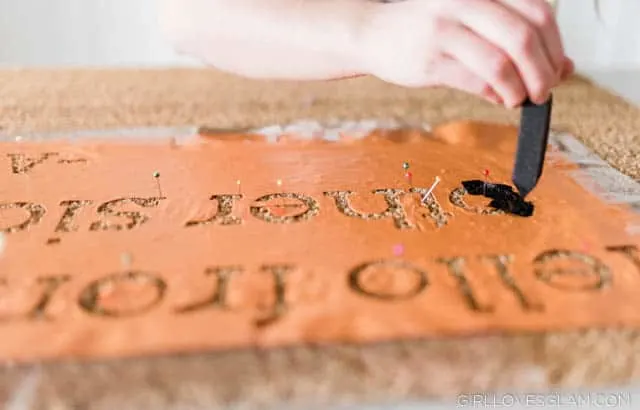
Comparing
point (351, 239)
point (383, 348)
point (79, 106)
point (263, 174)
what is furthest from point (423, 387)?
point (79, 106)

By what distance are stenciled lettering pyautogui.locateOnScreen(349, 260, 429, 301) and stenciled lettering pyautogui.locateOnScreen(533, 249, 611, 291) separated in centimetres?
8

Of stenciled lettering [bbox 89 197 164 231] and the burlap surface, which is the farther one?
stenciled lettering [bbox 89 197 164 231]

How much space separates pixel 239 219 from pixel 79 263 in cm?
12

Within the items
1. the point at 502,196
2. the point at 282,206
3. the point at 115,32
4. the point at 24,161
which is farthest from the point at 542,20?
the point at 115,32

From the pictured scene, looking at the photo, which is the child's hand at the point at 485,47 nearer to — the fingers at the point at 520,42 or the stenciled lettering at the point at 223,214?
the fingers at the point at 520,42

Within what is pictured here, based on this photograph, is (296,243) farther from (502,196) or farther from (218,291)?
(502,196)

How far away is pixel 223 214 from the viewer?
0.52 metres

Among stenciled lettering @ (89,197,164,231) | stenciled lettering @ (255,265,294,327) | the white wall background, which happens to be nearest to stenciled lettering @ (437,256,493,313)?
stenciled lettering @ (255,265,294,327)

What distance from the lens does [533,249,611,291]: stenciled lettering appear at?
0.42 meters

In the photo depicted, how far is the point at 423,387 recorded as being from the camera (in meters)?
0.36

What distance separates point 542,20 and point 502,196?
0.14 m

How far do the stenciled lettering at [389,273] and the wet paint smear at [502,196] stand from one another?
0.13 meters

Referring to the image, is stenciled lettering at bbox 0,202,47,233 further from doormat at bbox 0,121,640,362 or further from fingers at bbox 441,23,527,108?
fingers at bbox 441,23,527,108

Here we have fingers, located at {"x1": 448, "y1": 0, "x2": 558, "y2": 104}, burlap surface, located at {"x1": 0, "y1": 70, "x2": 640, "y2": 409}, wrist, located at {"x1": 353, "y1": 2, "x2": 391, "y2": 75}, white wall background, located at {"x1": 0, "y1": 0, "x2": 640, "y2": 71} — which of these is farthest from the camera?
white wall background, located at {"x1": 0, "y1": 0, "x2": 640, "y2": 71}
